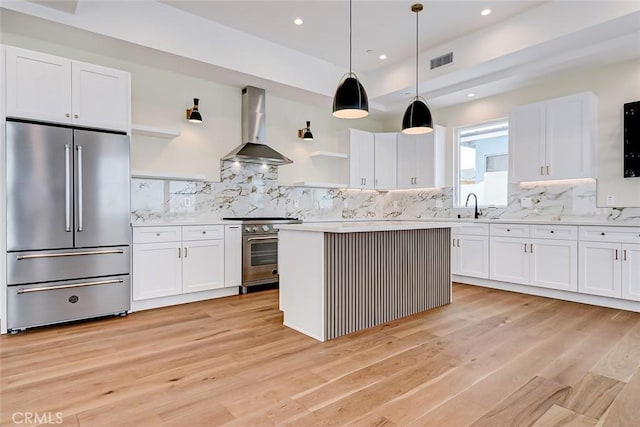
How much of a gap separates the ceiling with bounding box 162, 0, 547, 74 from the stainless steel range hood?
80cm

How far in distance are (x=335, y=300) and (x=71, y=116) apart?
9.91 ft

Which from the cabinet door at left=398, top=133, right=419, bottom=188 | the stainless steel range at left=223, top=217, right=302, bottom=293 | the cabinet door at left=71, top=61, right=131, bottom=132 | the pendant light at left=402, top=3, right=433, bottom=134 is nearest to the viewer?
the cabinet door at left=71, top=61, right=131, bottom=132

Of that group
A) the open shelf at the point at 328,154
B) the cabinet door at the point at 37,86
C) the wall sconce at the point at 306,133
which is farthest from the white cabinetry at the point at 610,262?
the cabinet door at the point at 37,86

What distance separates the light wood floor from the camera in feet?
6.24

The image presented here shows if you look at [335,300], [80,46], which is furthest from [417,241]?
[80,46]

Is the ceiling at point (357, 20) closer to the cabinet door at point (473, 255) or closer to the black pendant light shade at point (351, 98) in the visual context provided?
the black pendant light shade at point (351, 98)

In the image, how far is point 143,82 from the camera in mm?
4402

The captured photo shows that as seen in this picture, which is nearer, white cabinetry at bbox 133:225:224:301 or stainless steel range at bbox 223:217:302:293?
white cabinetry at bbox 133:225:224:301

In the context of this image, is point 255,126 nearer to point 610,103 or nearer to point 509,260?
point 509,260

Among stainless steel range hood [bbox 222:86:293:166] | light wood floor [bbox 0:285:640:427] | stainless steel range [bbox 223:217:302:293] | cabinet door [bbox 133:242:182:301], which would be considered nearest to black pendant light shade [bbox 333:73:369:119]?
light wood floor [bbox 0:285:640:427]

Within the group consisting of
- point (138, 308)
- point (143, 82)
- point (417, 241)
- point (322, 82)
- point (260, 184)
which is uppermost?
point (322, 82)

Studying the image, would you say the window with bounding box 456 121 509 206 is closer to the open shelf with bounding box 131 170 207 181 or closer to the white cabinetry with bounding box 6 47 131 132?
the open shelf with bounding box 131 170 207 181

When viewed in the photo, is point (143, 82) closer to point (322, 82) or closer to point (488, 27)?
point (322, 82)

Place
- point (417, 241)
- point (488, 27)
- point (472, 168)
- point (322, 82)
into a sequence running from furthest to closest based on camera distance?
point (472, 168), point (322, 82), point (488, 27), point (417, 241)
